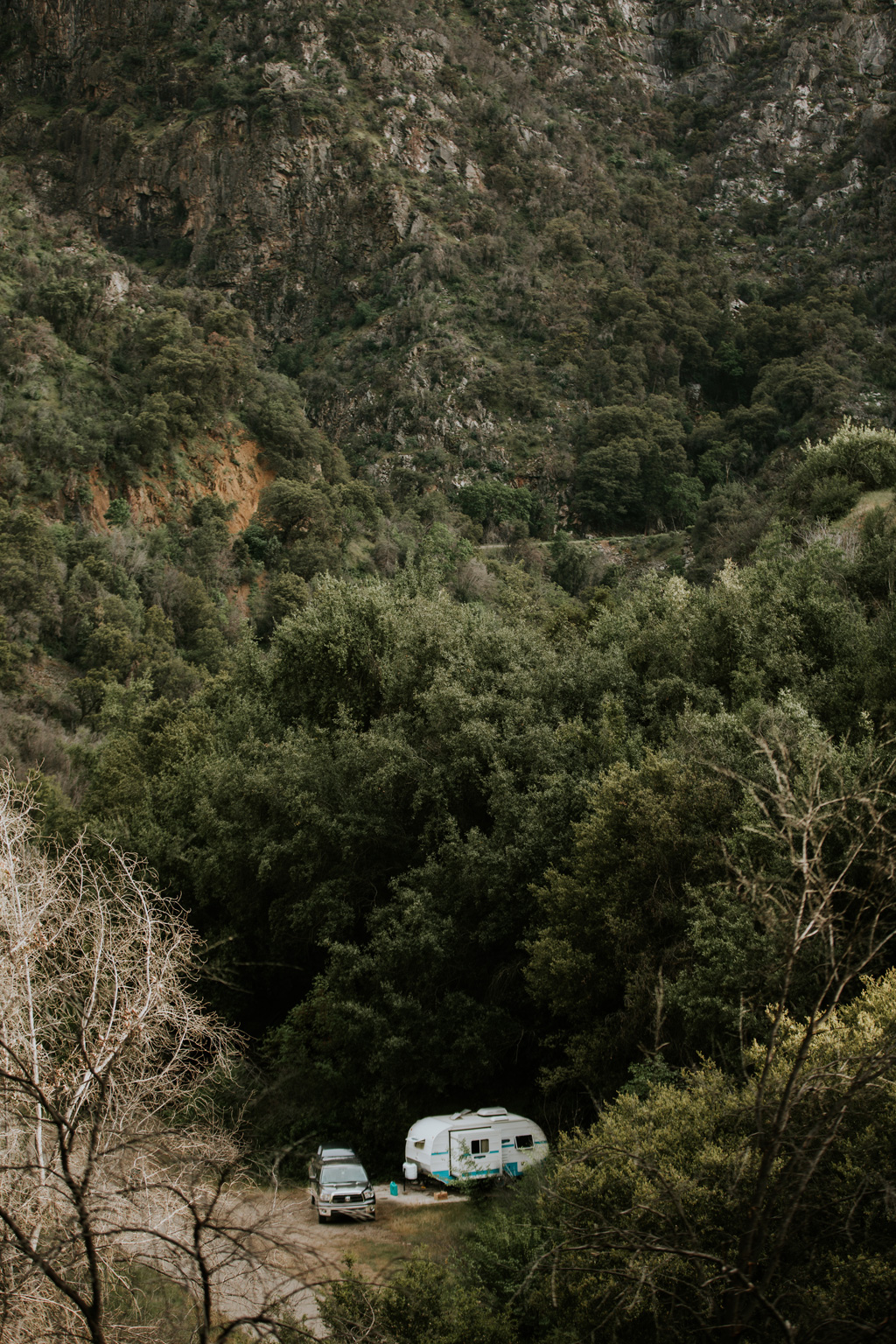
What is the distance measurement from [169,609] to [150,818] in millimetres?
25445

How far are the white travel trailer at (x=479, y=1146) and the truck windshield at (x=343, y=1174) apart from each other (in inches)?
47.8

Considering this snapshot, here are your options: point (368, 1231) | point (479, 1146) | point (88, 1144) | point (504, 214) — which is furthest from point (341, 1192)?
point (504, 214)

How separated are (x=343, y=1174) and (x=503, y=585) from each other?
3693 centimetres

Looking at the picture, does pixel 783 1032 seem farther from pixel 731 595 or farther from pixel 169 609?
pixel 169 609

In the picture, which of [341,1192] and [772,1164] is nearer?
[772,1164]

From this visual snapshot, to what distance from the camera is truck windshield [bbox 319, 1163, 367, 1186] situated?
559 inches

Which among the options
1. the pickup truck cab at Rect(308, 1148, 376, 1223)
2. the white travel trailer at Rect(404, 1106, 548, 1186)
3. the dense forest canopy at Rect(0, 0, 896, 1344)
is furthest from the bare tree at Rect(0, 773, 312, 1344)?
the white travel trailer at Rect(404, 1106, 548, 1186)

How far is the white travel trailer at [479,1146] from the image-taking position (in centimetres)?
1463

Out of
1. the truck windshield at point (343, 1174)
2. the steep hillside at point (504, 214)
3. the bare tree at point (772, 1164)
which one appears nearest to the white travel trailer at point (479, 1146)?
the truck windshield at point (343, 1174)

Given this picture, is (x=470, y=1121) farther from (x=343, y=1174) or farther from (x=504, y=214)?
(x=504, y=214)

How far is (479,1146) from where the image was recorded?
1481 centimetres

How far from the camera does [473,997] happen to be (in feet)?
58.3

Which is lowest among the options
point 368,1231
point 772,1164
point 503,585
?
point 368,1231

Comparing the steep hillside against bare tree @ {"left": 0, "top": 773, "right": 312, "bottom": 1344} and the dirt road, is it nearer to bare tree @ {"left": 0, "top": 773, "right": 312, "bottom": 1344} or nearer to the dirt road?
the dirt road
